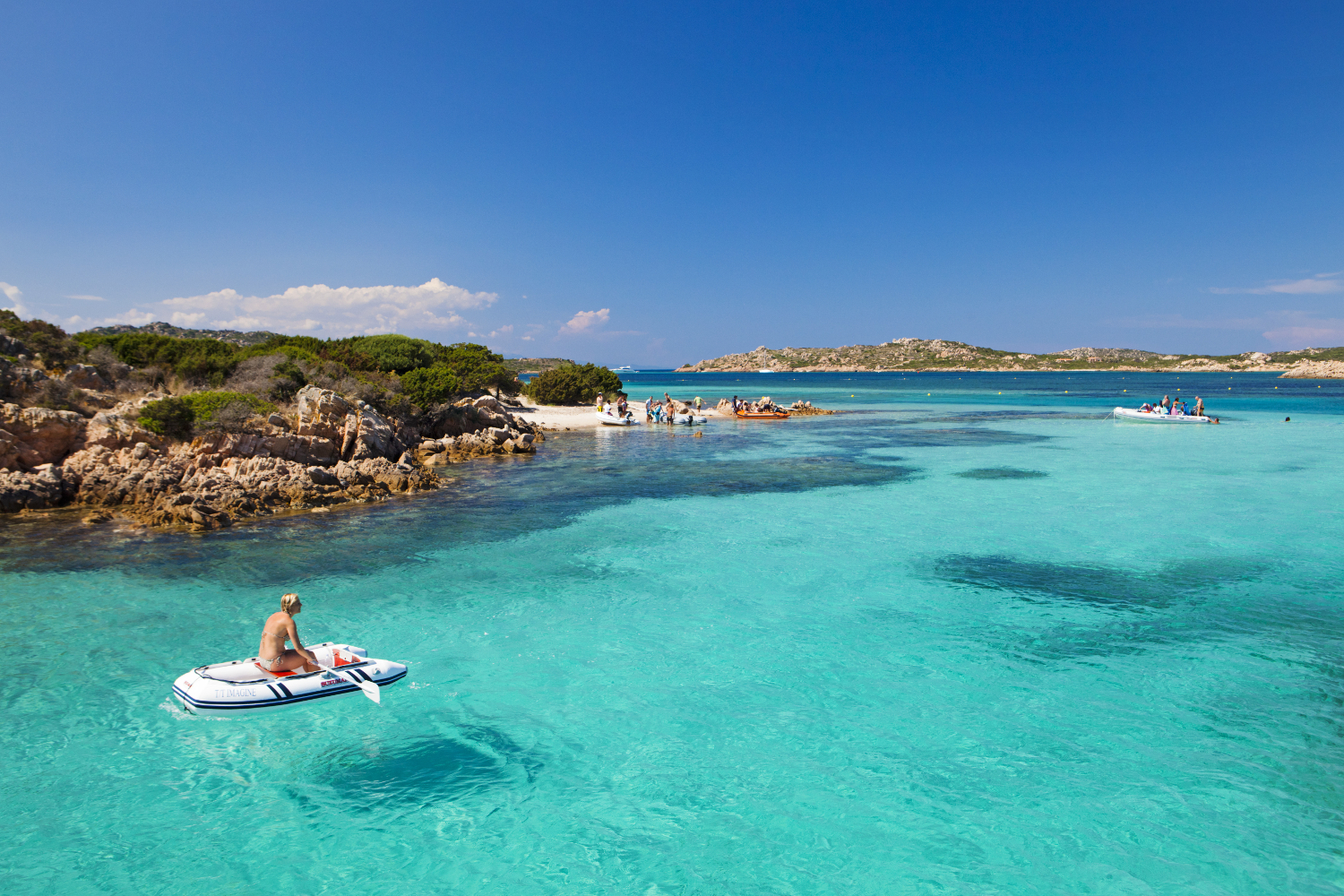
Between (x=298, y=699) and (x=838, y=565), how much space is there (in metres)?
10.4

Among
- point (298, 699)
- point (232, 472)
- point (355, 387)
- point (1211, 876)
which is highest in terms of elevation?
point (355, 387)

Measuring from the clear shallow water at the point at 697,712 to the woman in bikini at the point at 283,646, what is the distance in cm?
75

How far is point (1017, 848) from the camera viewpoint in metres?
6.20

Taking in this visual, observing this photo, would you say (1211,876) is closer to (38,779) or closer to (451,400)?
(38,779)

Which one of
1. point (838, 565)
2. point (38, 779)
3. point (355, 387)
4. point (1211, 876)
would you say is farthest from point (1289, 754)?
point (355, 387)

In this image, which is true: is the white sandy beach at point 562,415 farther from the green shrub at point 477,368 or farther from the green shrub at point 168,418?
the green shrub at point 168,418

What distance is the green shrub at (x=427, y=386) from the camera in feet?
105

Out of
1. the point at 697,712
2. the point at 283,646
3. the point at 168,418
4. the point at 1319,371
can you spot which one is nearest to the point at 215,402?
the point at 168,418

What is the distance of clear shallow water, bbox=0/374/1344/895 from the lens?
6145 mm

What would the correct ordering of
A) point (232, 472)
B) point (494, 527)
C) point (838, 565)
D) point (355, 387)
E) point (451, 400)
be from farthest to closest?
1. point (451, 400)
2. point (355, 387)
3. point (232, 472)
4. point (494, 527)
5. point (838, 565)

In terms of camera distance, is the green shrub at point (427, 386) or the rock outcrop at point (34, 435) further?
the green shrub at point (427, 386)

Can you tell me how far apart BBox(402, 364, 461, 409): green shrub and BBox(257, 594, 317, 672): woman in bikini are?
24690mm

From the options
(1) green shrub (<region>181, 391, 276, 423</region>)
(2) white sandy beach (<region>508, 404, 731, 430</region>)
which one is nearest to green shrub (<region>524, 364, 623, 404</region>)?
(2) white sandy beach (<region>508, 404, 731, 430</region>)

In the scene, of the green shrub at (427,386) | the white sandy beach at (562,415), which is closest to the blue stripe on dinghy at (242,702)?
the green shrub at (427,386)
